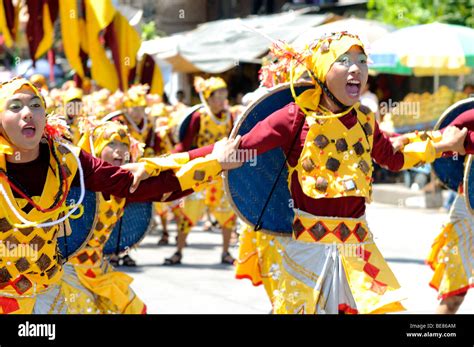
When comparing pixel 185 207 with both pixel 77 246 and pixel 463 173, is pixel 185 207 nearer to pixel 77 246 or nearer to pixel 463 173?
pixel 463 173

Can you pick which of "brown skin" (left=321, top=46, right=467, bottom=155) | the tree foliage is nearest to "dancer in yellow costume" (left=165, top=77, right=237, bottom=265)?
"brown skin" (left=321, top=46, right=467, bottom=155)

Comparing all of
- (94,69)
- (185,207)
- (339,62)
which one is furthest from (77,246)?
(94,69)

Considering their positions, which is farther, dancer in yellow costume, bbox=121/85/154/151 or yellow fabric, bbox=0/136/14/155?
dancer in yellow costume, bbox=121/85/154/151

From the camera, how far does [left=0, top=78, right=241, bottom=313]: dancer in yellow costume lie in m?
5.32

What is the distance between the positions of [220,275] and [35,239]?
628cm

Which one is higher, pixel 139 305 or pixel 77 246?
pixel 77 246

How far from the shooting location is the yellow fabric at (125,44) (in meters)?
15.5

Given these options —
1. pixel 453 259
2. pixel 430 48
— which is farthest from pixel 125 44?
pixel 453 259

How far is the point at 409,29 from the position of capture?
626 inches

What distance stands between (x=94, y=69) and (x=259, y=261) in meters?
7.95

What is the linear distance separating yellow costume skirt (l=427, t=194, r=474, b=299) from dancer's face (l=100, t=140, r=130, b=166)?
2293 millimetres

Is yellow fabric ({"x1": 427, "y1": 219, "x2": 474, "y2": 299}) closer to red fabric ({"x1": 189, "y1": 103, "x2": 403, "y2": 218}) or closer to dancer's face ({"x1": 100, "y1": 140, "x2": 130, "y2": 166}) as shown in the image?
red fabric ({"x1": 189, "y1": 103, "x2": 403, "y2": 218})

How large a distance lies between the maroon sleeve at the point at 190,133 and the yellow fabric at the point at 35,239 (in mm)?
7057

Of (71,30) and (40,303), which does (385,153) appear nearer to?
(40,303)
